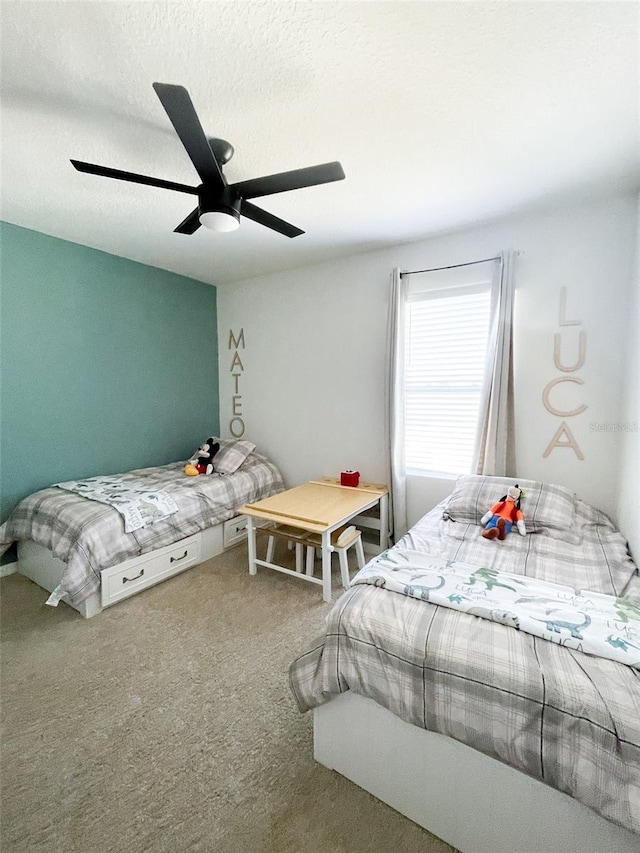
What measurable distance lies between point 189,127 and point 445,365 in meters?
2.24

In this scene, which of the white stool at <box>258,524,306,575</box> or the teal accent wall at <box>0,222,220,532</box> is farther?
the teal accent wall at <box>0,222,220,532</box>

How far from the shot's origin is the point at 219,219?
163 cm

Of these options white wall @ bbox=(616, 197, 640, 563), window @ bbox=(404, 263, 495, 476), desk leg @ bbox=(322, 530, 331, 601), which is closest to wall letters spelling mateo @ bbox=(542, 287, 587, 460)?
white wall @ bbox=(616, 197, 640, 563)

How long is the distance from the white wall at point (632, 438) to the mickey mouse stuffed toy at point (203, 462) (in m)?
3.07

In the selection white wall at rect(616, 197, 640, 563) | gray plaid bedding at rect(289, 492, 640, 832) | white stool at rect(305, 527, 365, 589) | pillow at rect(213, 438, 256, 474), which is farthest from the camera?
pillow at rect(213, 438, 256, 474)

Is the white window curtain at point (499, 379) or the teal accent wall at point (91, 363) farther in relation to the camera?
the teal accent wall at point (91, 363)

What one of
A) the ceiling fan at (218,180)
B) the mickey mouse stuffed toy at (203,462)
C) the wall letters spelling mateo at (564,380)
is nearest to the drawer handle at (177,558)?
the mickey mouse stuffed toy at (203,462)

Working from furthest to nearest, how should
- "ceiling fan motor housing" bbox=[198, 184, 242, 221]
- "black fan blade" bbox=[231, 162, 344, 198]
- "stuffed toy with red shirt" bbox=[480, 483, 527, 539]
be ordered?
"stuffed toy with red shirt" bbox=[480, 483, 527, 539]
"ceiling fan motor housing" bbox=[198, 184, 242, 221]
"black fan blade" bbox=[231, 162, 344, 198]

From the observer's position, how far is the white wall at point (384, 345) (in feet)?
7.54

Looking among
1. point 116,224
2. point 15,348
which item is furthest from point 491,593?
point 15,348

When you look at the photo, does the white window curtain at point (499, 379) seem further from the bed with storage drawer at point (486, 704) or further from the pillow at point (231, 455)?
the pillow at point (231, 455)

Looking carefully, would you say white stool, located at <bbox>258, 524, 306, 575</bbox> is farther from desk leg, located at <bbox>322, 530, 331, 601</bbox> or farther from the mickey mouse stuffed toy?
the mickey mouse stuffed toy

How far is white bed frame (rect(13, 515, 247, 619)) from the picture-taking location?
2.31m

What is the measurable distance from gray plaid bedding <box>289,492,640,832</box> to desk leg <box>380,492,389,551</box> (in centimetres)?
160
